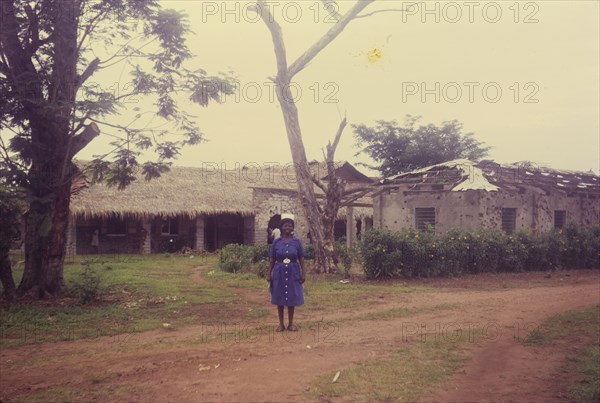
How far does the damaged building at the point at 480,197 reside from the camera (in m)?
18.5

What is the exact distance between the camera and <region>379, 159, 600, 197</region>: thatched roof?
1864 cm

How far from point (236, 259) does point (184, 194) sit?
9.34m

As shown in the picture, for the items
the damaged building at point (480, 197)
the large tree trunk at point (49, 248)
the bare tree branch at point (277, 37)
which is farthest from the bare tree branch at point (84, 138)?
the damaged building at point (480, 197)

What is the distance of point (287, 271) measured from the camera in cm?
753

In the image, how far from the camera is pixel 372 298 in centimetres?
1110

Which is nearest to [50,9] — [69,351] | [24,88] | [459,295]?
[24,88]

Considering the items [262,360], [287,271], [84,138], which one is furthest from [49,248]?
[262,360]

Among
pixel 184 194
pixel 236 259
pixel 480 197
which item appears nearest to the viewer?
pixel 236 259

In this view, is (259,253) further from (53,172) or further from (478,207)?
(53,172)

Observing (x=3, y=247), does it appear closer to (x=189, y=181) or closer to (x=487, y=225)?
(x=487, y=225)

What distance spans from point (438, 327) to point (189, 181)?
2107cm

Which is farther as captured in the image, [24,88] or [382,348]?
[24,88]

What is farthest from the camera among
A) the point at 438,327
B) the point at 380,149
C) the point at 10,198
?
the point at 380,149

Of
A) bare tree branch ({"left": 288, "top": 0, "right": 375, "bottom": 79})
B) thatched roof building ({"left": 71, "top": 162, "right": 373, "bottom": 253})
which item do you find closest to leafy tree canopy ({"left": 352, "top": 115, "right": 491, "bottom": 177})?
thatched roof building ({"left": 71, "top": 162, "right": 373, "bottom": 253})
